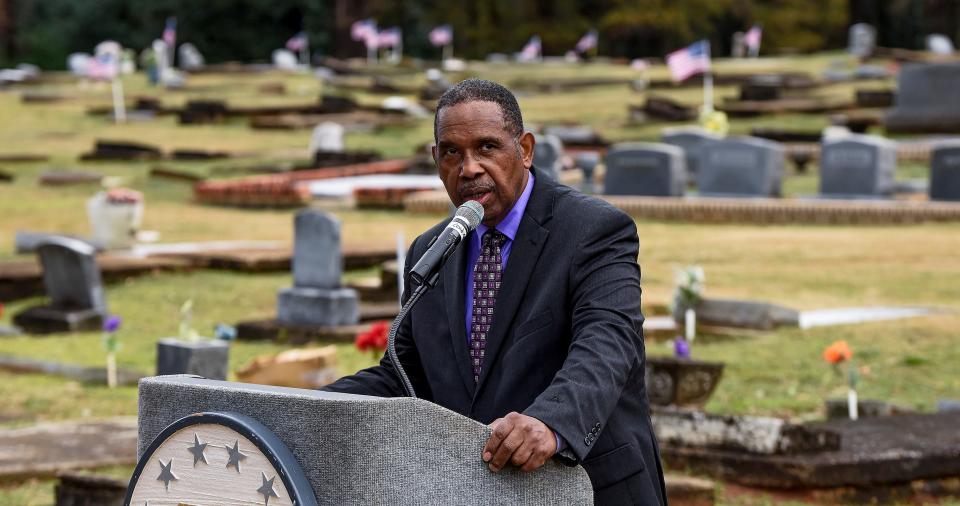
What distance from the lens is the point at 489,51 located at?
6109 cm

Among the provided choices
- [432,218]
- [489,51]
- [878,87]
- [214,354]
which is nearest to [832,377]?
[214,354]

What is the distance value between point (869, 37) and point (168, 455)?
50588mm

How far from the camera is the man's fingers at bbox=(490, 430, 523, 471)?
2.94m

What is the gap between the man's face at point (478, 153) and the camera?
136 inches

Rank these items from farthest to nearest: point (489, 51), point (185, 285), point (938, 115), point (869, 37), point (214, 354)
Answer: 1. point (489, 51)
2. point (869, 37)
3. point (938, 115)
4. point (185, 285)
5. point (214, 354)

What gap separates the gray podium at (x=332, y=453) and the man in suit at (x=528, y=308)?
0.28m

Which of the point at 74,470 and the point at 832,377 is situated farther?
the point at 832,377

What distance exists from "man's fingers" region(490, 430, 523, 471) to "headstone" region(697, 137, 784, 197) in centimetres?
1989

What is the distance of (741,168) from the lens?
2262cm

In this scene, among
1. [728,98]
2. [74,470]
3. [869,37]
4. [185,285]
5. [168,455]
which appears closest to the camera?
[168,455]

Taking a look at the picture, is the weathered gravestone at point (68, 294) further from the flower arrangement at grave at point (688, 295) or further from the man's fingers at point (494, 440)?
the man's fingers at point (494, 440)

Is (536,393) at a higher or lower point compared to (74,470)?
higher

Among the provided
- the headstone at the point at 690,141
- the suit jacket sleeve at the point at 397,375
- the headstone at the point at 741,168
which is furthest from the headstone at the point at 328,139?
the suit jacket sleeve at the point at 397,375

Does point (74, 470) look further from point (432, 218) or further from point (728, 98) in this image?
point (728, 98)
